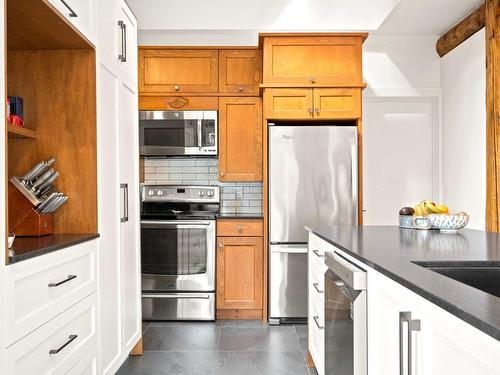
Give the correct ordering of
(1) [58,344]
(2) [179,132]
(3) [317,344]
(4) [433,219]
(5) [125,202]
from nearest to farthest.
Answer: (1) [58,344]
(4) [433,219]
(3) [317,344]
(5) [125,202]
(2) [179,132]

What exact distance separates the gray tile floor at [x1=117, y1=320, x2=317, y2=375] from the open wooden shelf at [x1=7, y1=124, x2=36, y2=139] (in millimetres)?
1574

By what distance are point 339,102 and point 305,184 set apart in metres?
0.77

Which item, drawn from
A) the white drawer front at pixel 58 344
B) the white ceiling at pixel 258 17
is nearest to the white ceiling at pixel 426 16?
the white ceiling at pixel 258 17

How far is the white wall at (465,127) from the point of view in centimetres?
373

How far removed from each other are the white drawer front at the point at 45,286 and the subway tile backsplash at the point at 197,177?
2.33 meters

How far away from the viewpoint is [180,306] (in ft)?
12.5

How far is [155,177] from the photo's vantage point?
445cm

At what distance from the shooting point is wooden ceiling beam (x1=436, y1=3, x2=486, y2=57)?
11.8 feet

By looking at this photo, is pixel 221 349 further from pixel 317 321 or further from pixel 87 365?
pixel 87 365

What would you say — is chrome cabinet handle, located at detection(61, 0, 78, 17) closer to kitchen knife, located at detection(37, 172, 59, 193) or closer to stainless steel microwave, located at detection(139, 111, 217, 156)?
kitchen knife, located at detection(37, 172, 59, 193)

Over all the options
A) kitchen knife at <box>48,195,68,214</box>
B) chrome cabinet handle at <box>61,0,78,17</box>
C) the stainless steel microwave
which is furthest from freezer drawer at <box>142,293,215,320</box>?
chrome cabinet handle at <box>61,0,78,17</box>

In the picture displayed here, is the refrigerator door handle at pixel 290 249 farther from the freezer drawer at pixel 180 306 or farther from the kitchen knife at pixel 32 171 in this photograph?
the kitchen knife at pixel 32 171

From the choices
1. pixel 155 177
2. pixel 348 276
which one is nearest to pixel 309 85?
pixel 155 177

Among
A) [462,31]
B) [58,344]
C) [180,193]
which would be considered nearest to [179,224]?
[180,193]
